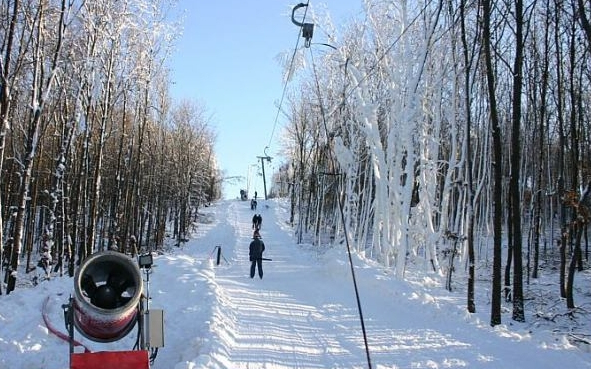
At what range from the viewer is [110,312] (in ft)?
18.2

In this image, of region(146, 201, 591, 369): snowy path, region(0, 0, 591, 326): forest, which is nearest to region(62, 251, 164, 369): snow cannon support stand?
region(146, 201, 591, 369): snowy path

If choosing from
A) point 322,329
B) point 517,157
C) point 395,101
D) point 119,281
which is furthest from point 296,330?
point 395,101

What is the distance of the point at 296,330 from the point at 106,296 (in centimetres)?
553

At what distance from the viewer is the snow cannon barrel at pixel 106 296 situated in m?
5.55

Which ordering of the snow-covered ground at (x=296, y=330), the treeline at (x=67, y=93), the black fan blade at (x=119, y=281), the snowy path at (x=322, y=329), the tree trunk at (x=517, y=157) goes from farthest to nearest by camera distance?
the treeline at (x=67, y=93), the tree trunk at (x=517, y=157), the snowy path at (x=322, y=329), the snow-covered ground at (x=296, y=330), the black fan blade at (x=119, y=281)

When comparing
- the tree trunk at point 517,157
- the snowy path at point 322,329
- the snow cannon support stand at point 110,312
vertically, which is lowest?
the snowy path at point 322,329

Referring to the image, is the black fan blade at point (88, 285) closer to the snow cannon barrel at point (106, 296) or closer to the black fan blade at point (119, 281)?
the snow cannon barrel at point (106, 296)

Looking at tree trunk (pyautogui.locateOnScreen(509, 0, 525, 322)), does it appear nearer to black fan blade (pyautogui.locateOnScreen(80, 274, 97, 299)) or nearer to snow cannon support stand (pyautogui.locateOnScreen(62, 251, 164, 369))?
snow cannon support stand (pyautogui.locateOnScreen(62, 251, 164, 369))

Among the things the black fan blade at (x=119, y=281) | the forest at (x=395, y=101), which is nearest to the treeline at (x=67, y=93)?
the forest at (x=395, y=101)

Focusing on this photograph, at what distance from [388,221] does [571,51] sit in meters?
9.29

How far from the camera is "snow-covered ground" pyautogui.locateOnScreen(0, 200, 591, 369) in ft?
27.3

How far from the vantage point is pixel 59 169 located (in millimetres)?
20328

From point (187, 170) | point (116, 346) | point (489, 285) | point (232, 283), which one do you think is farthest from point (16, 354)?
point (187, 170)

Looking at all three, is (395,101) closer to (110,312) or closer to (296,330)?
(296,330)
